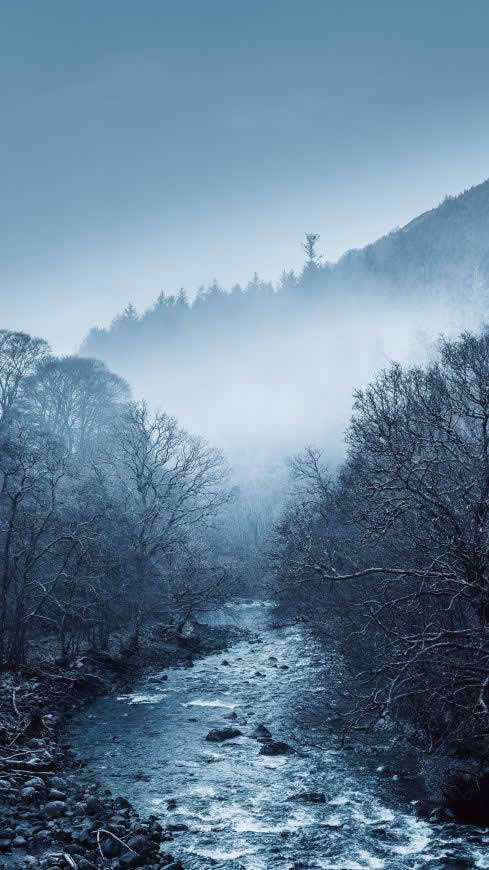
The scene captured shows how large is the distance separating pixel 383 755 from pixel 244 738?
12.4 ft

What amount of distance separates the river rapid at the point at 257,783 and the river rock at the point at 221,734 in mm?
279

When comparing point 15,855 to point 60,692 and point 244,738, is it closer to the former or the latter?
point 244,738

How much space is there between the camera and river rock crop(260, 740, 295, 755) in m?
12.8

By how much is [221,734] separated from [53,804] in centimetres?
600

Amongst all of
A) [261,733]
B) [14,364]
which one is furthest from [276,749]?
[14,364]

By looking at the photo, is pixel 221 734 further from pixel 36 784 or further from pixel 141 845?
pixel 141 845

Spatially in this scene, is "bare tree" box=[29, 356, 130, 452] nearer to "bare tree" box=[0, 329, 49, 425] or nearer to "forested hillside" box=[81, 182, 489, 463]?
"bare tree" box=[0, 329, 49, 425]

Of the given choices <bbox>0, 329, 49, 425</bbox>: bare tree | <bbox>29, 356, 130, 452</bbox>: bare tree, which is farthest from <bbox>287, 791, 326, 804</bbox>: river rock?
<bbox>29, 356, 130, 452</bbox>: bare tree

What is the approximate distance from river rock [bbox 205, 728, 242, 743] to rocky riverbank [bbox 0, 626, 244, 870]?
371 cm

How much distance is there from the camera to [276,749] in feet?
42.3

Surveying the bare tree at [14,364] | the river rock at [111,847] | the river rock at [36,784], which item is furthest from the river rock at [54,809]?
the bare tree at [14,364]

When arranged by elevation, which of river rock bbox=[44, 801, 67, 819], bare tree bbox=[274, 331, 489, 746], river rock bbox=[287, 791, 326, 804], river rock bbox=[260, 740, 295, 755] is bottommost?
river rock bbox=[260, 740, 295, 755]

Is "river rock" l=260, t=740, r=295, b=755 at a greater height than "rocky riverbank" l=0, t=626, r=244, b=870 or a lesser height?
lesser

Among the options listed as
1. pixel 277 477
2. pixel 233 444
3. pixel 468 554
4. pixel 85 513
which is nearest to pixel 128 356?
pixel 233 444
